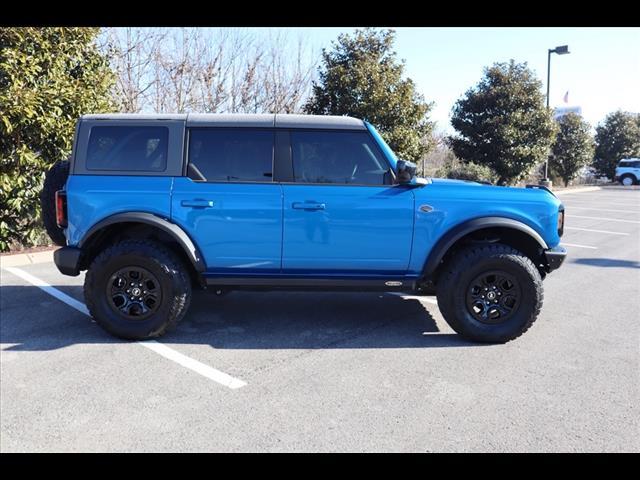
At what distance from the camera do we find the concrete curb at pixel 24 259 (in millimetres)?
7012

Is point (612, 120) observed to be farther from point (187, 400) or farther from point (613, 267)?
point (187, 400)

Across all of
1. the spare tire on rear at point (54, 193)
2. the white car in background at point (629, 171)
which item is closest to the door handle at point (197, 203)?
the spare tire on rear at point (54, 193)

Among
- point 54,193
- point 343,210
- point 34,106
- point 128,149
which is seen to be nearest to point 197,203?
point 128,149

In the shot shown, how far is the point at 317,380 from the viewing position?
353 centimetres

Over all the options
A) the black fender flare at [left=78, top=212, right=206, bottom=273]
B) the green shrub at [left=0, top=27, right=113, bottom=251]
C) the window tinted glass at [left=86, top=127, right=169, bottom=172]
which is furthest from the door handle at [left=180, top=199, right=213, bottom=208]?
the green shrub at [left=0, top=27, right=113, bottom=251]

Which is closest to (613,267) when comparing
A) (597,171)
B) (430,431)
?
(430,431)

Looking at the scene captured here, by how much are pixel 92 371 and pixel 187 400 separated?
883 millimetres

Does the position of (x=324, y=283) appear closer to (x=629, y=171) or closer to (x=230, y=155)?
(x=230, y=155)

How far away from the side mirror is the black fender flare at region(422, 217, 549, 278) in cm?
55

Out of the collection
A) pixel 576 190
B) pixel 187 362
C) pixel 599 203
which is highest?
pixel 576 190

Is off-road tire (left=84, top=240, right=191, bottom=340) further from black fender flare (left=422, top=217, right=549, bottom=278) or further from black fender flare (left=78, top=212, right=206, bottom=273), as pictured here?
black fender flare (left=422, top=217, right=549, bottom=278)

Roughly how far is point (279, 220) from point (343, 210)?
531 mm

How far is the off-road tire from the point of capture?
4.21 m

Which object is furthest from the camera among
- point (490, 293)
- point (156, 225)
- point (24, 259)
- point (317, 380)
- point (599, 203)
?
point (599, 203)
